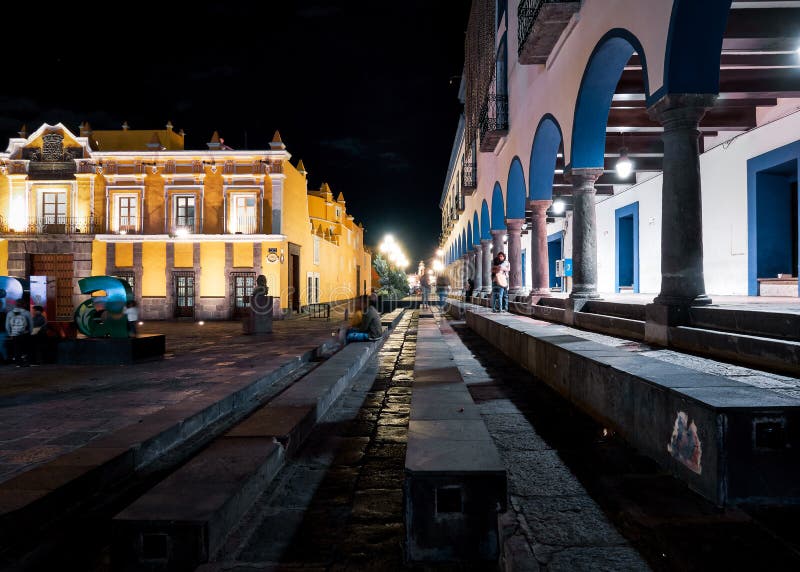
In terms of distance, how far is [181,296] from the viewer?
22000 millimetres

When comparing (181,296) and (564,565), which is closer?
(564,565)

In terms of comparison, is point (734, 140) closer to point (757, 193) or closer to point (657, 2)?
point (757, 193)

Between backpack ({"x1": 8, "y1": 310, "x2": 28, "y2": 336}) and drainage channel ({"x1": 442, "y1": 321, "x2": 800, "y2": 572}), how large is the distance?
863 centimetres

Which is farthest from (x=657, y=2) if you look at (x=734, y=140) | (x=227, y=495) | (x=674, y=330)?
(x=734, y=140)

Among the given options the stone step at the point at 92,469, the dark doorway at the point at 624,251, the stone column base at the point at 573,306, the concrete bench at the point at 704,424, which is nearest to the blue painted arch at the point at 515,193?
the dark doorway at the point at 624,251

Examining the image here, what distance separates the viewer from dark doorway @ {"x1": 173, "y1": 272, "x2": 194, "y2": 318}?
21906mm

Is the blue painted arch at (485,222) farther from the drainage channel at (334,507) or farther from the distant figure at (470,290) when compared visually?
the drainage channel at (334,507)

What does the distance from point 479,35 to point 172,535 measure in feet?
66.2

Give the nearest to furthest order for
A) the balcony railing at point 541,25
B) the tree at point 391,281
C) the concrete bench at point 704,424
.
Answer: the concrete bench at point 704,424, the balcony railing at point 541,25, the tree at point 391,281

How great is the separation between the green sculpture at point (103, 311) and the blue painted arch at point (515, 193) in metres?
10.0

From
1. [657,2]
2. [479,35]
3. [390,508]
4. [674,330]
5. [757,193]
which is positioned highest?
[479,35]

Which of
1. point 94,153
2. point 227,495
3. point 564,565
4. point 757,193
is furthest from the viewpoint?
point 94,153

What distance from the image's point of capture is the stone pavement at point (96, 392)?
392cm

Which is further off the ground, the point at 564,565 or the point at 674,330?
the point at 674,330
